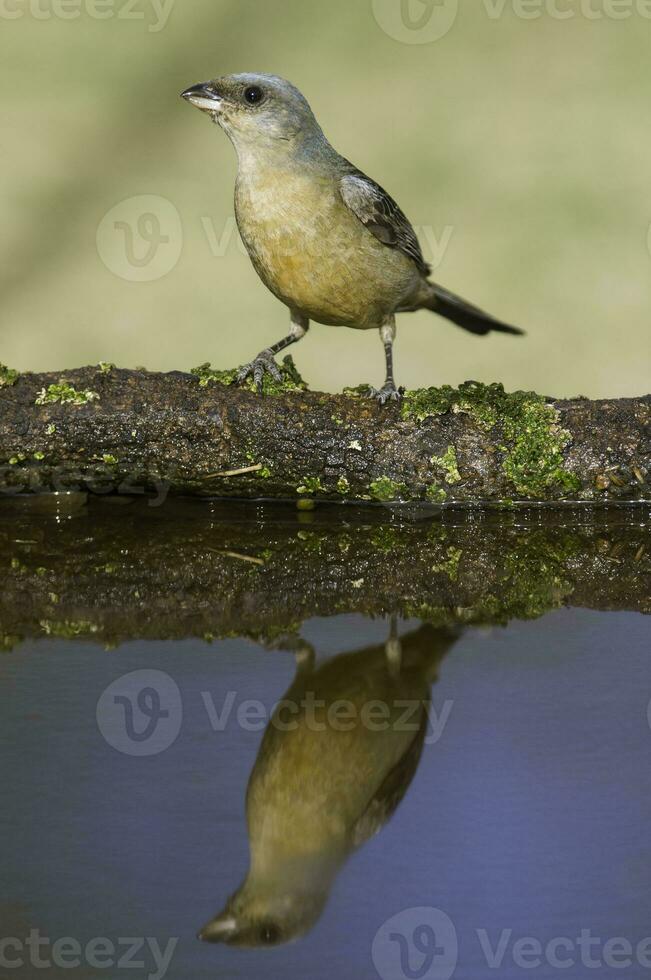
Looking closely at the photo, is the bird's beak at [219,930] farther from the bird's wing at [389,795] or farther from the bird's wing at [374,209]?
the bird's wing at [374,209]

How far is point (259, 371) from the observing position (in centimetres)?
432

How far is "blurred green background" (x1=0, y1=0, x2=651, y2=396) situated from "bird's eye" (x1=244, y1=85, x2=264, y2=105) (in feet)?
12.0

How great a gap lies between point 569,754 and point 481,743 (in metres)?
0.14

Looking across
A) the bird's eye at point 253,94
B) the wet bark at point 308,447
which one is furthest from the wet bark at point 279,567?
the bird's eye at point 253,94

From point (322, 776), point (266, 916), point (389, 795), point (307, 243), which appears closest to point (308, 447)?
point (307, 243)

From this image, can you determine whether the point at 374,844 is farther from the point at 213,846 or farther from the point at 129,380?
the point at 129,380

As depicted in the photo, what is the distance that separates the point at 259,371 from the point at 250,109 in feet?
3.50

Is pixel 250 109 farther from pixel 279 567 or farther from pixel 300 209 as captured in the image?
pixel 279 567

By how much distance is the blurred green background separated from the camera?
8.78 meters

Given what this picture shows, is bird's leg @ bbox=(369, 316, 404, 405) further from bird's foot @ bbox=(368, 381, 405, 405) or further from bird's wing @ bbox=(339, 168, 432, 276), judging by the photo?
bird's wing @ bbox=(339, 168, 432, 276)

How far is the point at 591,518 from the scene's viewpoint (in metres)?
3.94

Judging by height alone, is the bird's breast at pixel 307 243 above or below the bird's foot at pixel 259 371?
above

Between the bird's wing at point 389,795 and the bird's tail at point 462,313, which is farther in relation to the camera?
the bird's tail at point 462,313

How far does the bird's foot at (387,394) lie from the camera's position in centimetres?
414
